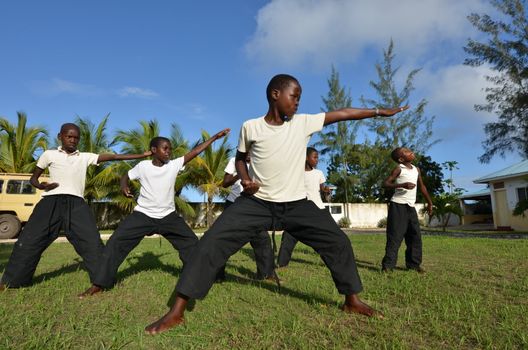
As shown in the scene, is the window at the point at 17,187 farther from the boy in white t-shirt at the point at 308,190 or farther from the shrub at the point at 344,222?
the shrub at the point at 344,222

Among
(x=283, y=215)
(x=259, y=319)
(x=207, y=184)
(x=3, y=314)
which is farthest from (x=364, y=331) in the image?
(x=207, y=184)

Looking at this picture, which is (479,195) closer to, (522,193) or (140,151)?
(522,193)

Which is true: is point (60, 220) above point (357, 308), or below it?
above

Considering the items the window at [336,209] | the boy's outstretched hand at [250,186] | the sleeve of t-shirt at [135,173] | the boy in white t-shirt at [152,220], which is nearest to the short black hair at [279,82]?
the boy's outstretched hand at [250,186]

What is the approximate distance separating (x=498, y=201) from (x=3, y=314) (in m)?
25.3

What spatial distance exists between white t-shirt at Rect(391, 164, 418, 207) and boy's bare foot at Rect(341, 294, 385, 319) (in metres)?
2.63

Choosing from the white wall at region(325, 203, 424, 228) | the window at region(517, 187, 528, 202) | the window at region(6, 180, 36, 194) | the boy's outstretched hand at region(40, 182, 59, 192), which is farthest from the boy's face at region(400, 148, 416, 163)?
the white wall at region(325, 203, 424, 228)

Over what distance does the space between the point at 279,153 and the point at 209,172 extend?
57.8 ft

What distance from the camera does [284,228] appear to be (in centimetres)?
303

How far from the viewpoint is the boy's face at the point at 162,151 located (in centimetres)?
433

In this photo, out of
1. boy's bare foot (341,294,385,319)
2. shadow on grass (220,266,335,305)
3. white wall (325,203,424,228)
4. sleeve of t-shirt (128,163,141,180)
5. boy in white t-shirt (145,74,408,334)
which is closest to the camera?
boy's bare foot (341,294,385,319)

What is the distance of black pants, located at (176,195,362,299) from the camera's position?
283cm

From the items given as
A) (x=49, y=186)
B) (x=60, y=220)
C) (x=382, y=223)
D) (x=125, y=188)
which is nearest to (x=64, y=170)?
(x=49, y=186)

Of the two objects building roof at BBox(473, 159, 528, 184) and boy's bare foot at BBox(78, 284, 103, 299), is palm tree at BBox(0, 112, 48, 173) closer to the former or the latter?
boy's bare foot at BBox(78, 284, 103, 299)
